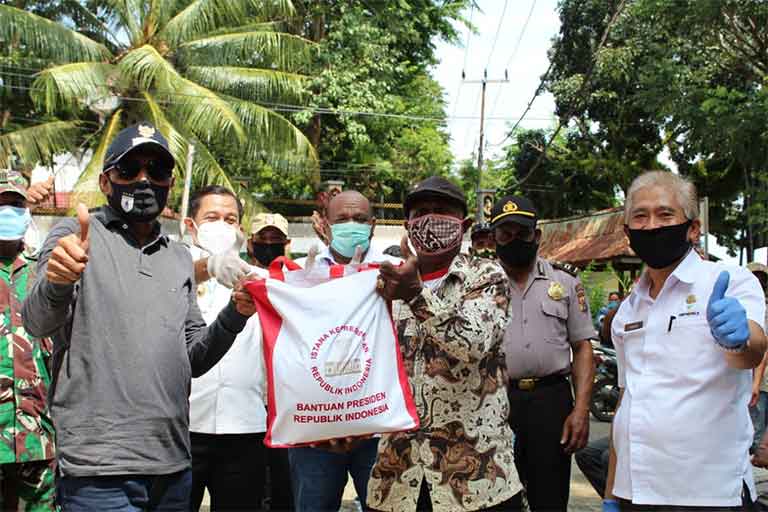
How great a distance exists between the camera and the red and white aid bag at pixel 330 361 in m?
2.71

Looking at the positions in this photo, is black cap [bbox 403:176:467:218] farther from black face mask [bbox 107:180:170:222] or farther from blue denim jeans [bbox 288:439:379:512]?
blue denim jeans [bbox 288:439:379:512]

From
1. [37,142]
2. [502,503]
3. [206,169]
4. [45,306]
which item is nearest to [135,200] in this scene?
[45,306]

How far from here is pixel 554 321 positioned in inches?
172

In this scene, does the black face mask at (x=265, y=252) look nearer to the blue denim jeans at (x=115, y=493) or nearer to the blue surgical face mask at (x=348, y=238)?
the blue surgical face mask at (x=348, y=238)

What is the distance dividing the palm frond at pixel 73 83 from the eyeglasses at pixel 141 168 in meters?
15.5

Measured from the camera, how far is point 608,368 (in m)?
11.1

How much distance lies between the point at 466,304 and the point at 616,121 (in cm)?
2636

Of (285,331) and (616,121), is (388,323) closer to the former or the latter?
(285,331)

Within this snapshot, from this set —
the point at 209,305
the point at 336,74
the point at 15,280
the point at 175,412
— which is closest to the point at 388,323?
the point at 175,412

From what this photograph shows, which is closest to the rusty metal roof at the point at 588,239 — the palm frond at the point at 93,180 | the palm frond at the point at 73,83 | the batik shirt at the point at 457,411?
the palm frond at the point at 93,180

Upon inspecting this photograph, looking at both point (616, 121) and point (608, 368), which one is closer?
point (608, 368)

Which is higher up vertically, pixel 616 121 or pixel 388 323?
pixel 616 121

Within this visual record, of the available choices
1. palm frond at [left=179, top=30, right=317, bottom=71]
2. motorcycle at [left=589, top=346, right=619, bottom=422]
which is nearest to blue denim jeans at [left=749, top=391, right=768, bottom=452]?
motorcycle at [left=589, top=346, right=619, bottom=422]

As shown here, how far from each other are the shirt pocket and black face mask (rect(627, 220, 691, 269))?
1330 mm
